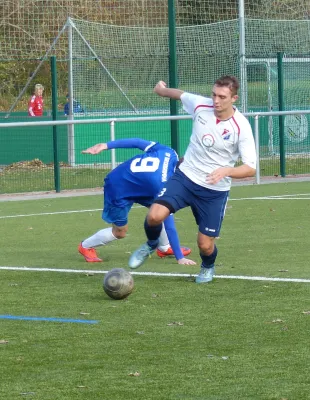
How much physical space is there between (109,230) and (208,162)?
1952mm

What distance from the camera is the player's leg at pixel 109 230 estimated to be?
421 inches

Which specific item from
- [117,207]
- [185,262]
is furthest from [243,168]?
[117,207]

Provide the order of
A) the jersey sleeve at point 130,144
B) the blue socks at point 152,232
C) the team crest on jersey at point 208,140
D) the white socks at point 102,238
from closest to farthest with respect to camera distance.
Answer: the team crest on jersey at point 208,140 < the blue socks at point 152,232 < the jersey sleeve at point 130,144 < the white socks at point 102,238

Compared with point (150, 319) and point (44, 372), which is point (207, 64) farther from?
point (44, 372)

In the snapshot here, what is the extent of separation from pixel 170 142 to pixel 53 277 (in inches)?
463

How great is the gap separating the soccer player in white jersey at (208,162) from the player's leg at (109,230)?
3.53 ft

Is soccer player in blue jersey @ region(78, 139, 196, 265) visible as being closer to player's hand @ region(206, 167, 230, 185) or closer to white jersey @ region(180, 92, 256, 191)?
white jersey @ region(180, 92, 256, 191)

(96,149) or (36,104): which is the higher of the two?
(36,104)

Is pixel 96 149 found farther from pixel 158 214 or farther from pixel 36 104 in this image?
pixel 36 104

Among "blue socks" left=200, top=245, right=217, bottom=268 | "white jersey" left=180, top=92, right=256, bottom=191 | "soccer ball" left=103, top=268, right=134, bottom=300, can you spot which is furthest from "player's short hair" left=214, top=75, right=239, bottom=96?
"soccer ball" left=103, top=268, right=134, bottom=300

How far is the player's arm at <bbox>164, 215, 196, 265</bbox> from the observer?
10258 mm

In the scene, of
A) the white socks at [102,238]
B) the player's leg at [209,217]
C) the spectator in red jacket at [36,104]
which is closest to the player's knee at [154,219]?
the player's leg at [209,217]

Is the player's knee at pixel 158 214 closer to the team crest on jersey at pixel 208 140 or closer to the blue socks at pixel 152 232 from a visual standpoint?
the blue socks at pixel 152 232

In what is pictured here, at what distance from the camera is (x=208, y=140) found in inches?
364
